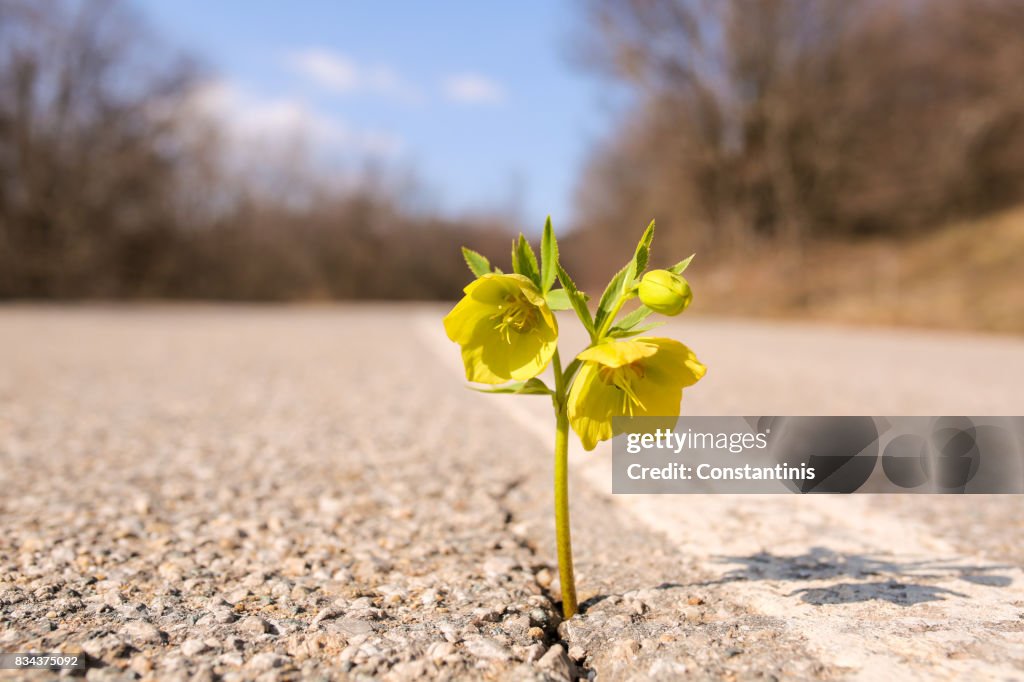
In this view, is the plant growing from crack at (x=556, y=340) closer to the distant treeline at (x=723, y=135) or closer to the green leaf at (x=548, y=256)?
the green leaf at (x=548, y=256)

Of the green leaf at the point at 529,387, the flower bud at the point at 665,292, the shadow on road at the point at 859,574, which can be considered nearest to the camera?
the flower bud at the point at 665,292

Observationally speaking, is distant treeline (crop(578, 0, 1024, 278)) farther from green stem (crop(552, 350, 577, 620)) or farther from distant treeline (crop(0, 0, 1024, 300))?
green stem (crop(552, 350, 577, 620))

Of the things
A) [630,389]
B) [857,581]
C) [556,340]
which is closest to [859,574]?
[857,581]

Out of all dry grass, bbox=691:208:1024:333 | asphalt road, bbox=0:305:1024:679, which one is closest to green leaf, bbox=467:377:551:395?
asphalt road, bbox=0:305:1024:679

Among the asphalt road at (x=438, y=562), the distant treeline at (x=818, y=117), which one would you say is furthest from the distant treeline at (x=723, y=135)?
the asphalt road at (x=438, y=562)

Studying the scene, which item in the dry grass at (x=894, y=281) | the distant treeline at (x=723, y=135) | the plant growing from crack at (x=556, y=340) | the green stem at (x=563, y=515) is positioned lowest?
the green stem at (x=563, y=515)

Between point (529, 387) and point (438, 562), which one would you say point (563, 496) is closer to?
point (529, 387)
